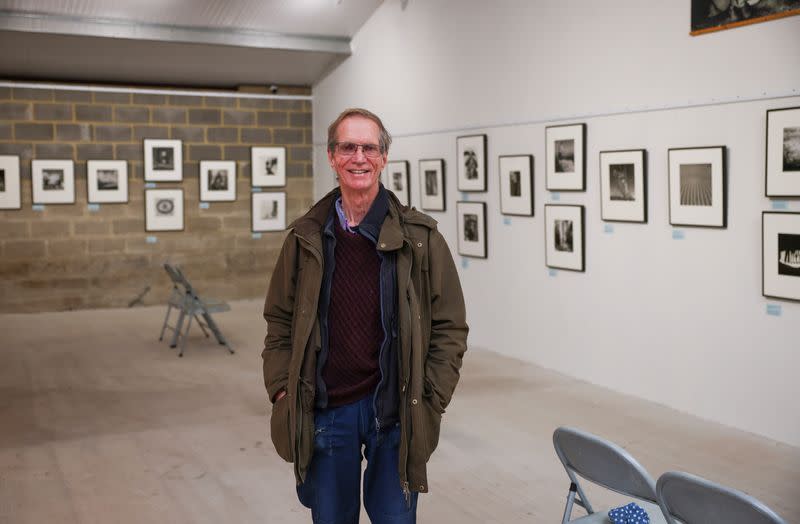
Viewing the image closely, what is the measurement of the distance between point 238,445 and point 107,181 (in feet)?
23.0

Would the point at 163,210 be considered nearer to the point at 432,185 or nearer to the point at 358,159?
the point at 432,185

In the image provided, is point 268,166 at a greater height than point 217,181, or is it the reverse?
point 268,166

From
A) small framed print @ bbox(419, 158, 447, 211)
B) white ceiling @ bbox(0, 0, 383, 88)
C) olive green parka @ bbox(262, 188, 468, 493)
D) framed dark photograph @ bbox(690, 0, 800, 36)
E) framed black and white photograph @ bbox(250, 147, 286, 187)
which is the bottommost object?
olive green parka @ bbox(262, 188, 468, 493)

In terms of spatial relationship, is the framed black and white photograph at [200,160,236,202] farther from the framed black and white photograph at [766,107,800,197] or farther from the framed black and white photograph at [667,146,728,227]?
the framed black and white photograph at [766,107,800,197]

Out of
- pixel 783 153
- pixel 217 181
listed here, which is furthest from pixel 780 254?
pixel 217 181

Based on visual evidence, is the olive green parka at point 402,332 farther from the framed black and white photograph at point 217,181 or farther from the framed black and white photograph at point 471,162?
the framed black and white photograph at point 217,181

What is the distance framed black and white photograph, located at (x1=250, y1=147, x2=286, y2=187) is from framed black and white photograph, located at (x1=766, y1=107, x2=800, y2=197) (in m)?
8.16

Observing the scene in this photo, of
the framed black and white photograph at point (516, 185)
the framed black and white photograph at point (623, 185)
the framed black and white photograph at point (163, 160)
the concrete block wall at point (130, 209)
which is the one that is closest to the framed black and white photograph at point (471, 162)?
the framed black and white photograph at point (516, 185)

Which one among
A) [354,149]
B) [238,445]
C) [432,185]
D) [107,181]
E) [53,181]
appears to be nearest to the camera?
[354,149]

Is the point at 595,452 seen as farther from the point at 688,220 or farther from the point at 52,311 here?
the point at 52,311

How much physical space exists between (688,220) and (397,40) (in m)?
4.86

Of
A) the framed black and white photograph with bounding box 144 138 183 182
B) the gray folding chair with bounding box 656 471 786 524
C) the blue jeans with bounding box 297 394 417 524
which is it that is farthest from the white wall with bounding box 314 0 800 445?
the framed black and white photograph with bounding box 144 138 183 182

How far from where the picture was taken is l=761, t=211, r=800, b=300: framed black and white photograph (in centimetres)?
507

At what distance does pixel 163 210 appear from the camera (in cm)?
1171
